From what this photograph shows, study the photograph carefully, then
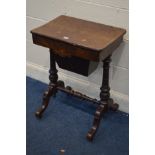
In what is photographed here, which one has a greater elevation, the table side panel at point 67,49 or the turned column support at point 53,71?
the table side panel at point 67,49

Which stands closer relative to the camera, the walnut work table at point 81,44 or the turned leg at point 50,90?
the walnut work table at point 81,44

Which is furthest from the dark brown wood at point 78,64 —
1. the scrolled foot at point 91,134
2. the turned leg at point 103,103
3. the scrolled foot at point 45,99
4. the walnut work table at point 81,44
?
the scrolled foot at point 91,134

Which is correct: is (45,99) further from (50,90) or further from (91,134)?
(91,134)

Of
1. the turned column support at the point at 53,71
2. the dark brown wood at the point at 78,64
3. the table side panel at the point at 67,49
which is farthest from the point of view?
the turned column support at the point at 53,71

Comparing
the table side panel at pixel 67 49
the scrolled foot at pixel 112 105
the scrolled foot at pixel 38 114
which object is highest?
the table side panel at pixel 67 49

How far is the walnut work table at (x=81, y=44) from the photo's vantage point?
1.70m

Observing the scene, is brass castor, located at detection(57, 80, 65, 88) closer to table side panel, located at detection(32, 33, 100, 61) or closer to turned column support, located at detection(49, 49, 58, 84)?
turned column support, located at detection(49, 49, 58, 84)

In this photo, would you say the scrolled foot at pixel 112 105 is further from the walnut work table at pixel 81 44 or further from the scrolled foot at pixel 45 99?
the scrolled foot at pixel 45 99

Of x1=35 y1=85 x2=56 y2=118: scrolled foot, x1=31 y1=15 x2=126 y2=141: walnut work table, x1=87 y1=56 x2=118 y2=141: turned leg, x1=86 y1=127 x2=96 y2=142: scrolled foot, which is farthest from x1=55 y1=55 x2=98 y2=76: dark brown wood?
x1=86 y1=127 x2=96 y2=142: scrolled foot

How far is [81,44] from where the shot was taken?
170 cm

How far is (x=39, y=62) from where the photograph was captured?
2.60 meters

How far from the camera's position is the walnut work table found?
1704mm
